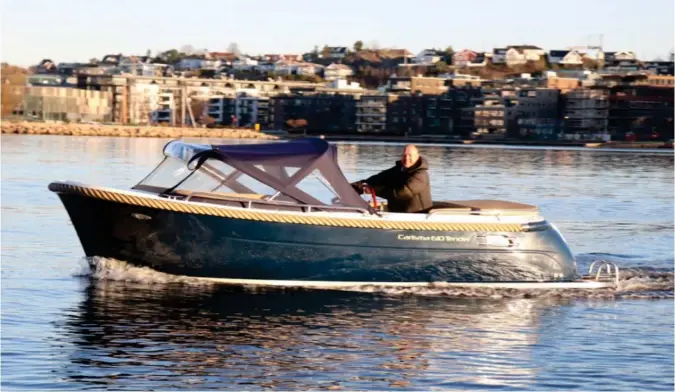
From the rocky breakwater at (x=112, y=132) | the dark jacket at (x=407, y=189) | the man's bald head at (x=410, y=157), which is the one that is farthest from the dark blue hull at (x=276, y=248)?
the rocky breakwater at (x=112, y=132)

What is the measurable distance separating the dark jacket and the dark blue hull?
0.58m

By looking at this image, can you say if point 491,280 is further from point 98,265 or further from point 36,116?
point 36,116

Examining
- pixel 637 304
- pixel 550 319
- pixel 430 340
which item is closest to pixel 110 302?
pixel 430 340

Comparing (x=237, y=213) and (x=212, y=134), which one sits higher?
(x=237, y=213)

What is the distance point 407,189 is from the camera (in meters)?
18.2

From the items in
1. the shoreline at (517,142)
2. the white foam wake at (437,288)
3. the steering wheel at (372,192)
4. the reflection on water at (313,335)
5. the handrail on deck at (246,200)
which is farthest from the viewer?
the shoreline at (517,142)

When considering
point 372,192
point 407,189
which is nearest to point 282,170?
point 372,192

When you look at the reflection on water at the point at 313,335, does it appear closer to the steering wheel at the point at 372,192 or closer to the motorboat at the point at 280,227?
the motorboat at the point at 280,227

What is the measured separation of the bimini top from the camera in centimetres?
1756

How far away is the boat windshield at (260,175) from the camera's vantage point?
57.6 feet

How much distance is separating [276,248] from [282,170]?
38.5 inches

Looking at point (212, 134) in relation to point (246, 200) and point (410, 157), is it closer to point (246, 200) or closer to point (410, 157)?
point (410, 157)

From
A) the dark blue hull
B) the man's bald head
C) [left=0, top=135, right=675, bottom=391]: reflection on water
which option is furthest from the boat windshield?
[left=0, top=135, right=675, bottom=391]: reflection on water

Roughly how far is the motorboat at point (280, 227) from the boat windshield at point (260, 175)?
1 centimetres
